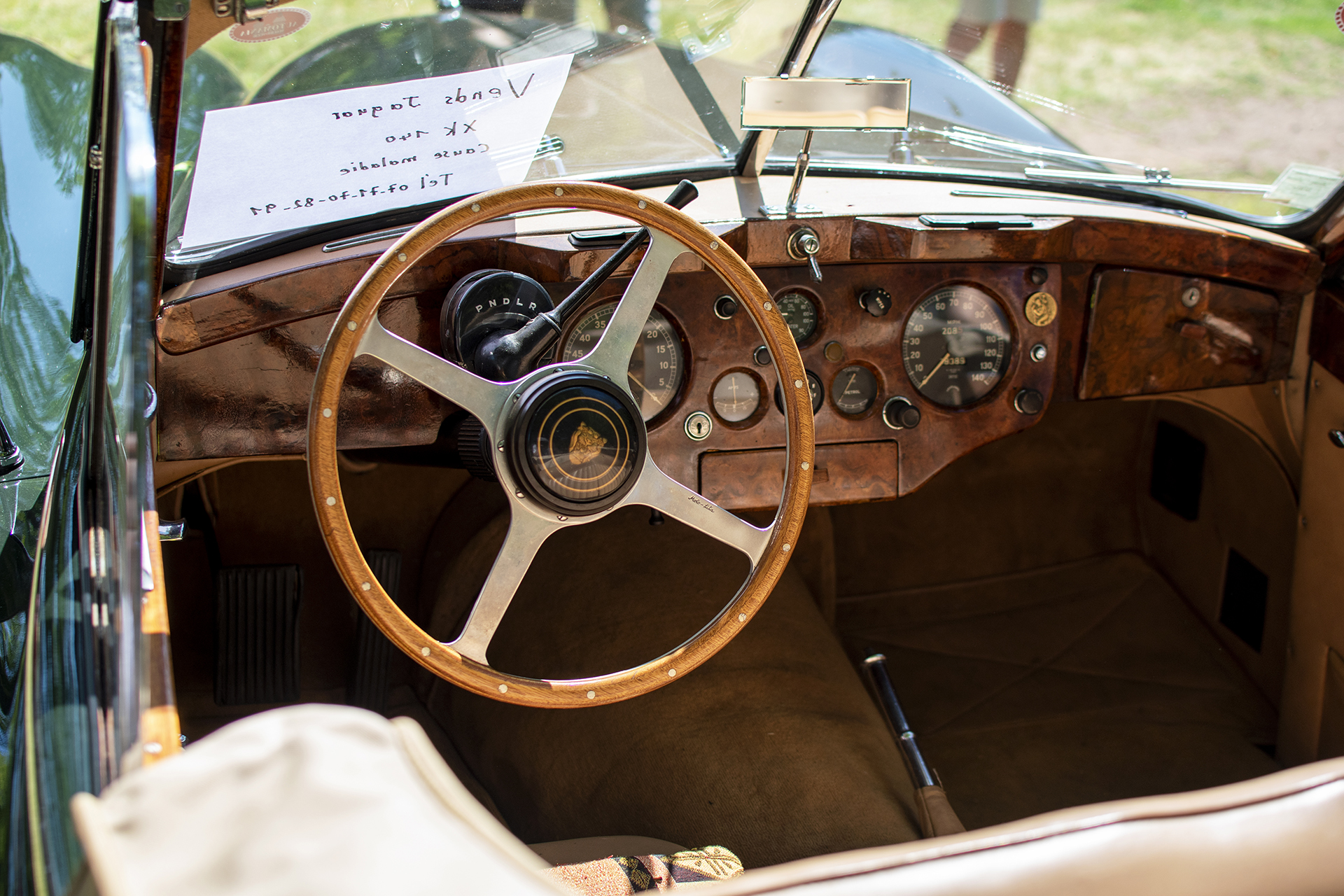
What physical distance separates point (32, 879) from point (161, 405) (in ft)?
3.20

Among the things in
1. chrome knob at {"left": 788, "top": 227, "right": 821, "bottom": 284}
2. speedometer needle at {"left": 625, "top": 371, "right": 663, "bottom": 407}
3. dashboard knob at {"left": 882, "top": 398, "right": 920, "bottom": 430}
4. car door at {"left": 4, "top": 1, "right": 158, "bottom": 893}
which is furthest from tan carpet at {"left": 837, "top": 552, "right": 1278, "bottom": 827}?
car door at {"left": 4, "top": 1, "right": 158, "bottom": 893}

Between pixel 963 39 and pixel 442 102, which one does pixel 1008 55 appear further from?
pixel 442 102

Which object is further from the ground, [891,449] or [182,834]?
[182,834]

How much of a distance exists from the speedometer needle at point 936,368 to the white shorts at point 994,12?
2.97 feet

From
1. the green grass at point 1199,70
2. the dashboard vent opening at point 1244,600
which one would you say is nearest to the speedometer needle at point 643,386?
the dashboard vent opening at point 1244,600

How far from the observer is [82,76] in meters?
2.33

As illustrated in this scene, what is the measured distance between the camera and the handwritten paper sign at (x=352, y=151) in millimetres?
1691

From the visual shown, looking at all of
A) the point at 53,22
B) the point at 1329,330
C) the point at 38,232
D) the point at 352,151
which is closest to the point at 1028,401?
the point at 1329,330

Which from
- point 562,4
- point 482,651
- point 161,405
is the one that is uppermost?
point 562,4

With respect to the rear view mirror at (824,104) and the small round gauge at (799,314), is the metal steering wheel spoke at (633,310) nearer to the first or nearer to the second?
the rear view mirror at (824,104)

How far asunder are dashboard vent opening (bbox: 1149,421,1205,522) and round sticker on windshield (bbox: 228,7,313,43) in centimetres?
242

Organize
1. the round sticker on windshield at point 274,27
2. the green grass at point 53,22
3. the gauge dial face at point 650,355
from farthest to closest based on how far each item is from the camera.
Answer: the green grass at point 53,22, the gauge dial face at point 650,355, the round sticker on windshield at point 274,27

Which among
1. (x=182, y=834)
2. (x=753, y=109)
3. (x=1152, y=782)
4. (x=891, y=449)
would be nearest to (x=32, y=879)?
(x=182, y=834)

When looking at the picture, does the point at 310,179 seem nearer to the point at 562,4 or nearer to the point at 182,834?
the point at 562,4
